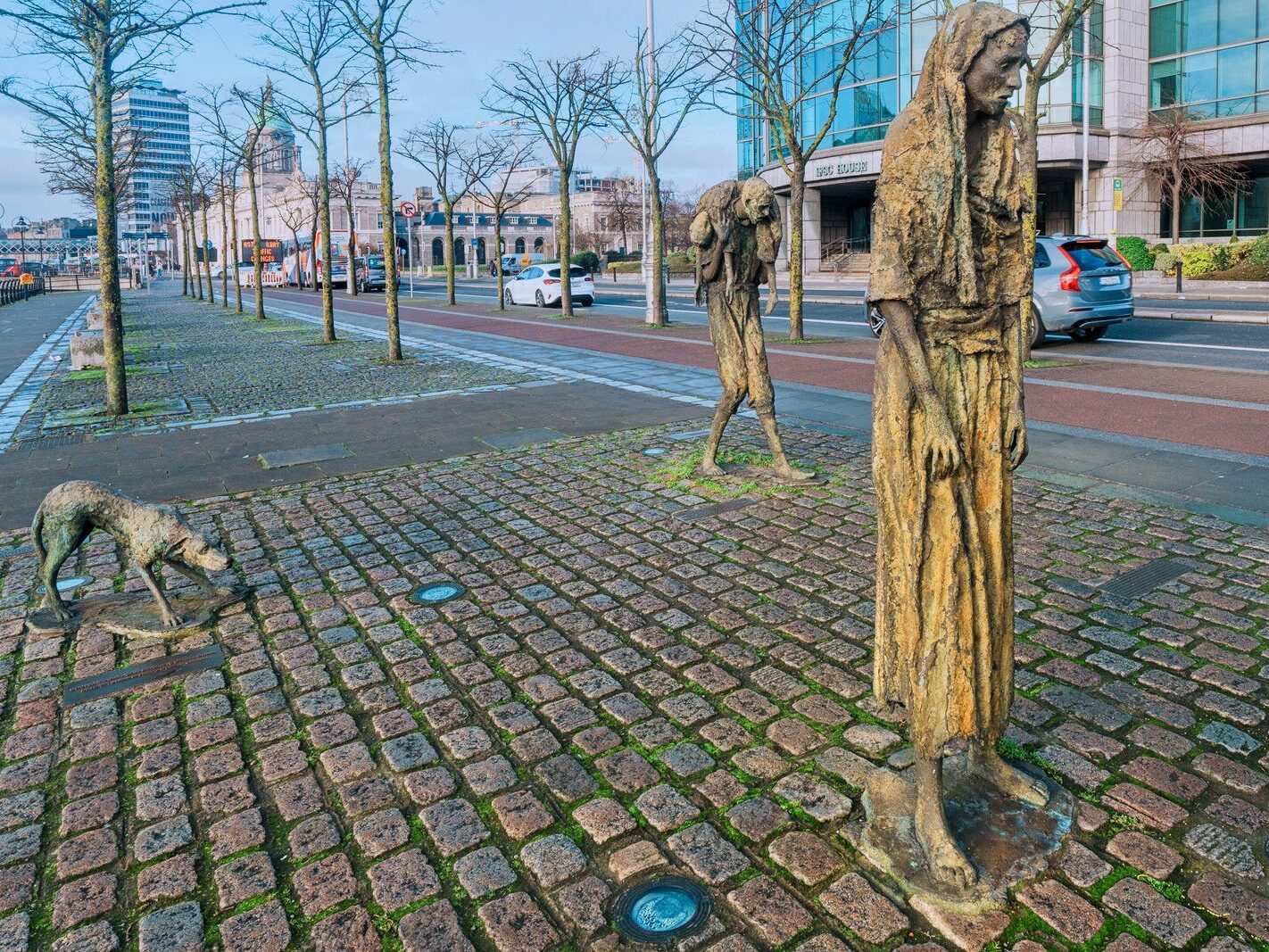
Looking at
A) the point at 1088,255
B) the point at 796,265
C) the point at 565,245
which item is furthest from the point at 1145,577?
the point at 565,245

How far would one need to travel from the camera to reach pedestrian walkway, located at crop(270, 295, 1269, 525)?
7.12m

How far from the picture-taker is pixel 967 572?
9.40ft

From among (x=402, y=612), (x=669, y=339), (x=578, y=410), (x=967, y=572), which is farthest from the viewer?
(x=669, y=339)

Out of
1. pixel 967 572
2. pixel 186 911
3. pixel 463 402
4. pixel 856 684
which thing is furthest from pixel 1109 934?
pixel 463 402

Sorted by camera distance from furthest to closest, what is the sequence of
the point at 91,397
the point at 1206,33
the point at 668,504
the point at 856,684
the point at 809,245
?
the point at 809,245 → the point at 1206,33 → the point at 91,397 → the point at 668,504 → the point at 856,684

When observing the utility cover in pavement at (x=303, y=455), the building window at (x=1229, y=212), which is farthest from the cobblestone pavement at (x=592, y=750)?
the building window at (x=1229, y=212)

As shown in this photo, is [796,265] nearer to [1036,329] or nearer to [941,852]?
[1036,329]

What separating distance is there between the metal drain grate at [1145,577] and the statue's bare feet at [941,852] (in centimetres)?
275

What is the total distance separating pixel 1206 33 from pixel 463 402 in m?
39.8

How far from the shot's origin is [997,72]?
2.61 meters

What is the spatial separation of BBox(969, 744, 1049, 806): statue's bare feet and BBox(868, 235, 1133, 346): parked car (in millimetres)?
13416

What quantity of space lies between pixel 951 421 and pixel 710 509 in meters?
4.18

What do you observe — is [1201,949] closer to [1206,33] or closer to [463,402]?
[463,402]

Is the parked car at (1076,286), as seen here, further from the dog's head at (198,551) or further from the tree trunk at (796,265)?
the dog's head at (198,551)
